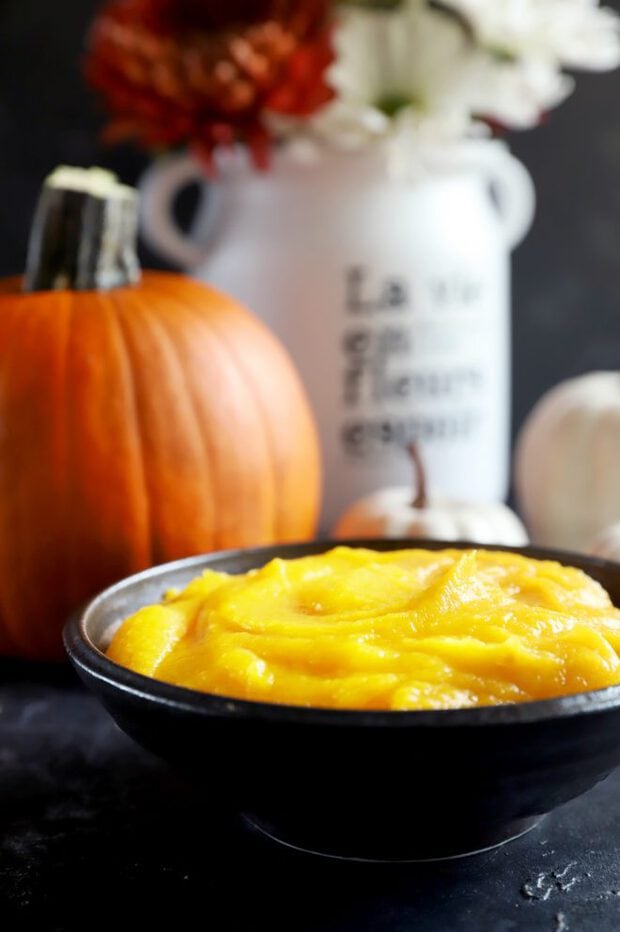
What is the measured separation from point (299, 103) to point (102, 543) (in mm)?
727

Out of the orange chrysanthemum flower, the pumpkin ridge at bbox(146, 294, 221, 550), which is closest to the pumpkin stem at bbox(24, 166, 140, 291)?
the pumpkin ridge at bbox(146, 294, 221, 550)

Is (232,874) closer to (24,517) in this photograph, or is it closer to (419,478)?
(24,517)

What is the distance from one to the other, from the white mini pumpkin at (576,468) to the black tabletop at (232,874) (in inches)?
30.5

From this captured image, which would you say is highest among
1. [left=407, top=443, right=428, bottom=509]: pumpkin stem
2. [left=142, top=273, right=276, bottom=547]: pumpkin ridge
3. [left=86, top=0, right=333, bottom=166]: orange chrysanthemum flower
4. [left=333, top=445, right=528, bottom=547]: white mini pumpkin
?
[left=86, top=0, right=333, bottom=166]: orange chrysanthemum flower

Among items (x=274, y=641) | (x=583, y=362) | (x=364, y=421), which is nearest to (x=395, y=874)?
(x=274, y=641)

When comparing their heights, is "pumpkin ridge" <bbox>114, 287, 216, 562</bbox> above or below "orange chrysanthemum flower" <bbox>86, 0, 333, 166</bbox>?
below

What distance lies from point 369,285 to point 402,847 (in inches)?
42.0

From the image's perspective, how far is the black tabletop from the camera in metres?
0.88

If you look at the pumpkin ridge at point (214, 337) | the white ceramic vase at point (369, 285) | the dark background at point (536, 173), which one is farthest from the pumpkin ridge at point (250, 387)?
the dark background at point (536, 173)

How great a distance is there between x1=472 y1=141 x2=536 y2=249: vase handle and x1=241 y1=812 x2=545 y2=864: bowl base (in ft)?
3.74

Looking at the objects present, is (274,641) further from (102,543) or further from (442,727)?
(102,543)

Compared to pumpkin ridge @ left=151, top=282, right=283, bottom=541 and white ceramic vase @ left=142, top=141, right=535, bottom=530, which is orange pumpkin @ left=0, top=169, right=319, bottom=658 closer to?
pumpkin ridge @ left=151, top=282, right=283, bottom=541

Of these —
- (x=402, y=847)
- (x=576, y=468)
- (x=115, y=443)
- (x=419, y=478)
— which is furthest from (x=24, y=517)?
(x=576, y=468)

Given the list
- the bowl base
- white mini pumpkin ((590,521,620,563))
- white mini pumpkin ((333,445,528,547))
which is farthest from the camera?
white mini pumpkin ((333,445,528,547))
